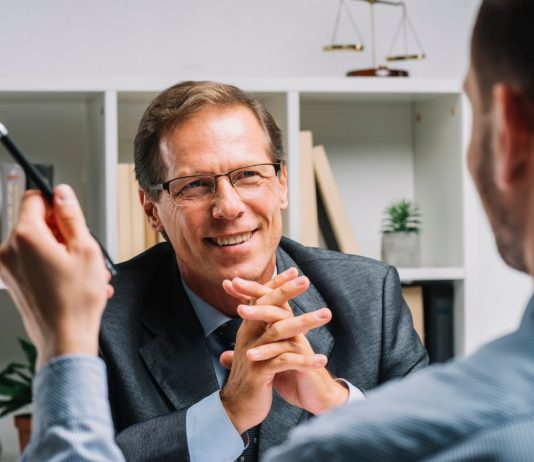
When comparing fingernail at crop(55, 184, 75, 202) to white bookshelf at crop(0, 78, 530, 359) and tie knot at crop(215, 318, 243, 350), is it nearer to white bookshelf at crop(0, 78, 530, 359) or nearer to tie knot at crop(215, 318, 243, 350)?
tie knot at crop(215, 318, 243, 350)

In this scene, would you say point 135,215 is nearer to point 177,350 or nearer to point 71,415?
point 177,350

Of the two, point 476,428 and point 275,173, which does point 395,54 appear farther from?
point 476,428

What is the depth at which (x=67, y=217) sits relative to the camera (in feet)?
2.44

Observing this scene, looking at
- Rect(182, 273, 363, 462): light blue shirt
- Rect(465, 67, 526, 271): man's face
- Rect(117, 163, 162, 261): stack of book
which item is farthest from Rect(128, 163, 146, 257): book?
Rect(465, 67, 526, 271): man's face

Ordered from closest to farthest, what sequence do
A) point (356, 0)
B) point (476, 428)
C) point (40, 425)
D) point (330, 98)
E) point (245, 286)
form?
point (476, 428), point (40, 425), point (245, 286), point (330, 98), point (356, 0)

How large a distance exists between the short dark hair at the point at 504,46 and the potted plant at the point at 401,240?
6.02ft

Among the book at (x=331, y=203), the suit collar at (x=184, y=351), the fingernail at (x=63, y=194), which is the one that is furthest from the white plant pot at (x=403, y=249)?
the fingernail at (x=63, y=194)

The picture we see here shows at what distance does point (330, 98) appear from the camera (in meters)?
2.51

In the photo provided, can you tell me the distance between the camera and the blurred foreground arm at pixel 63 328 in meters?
0.69

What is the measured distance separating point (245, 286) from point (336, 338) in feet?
1.38

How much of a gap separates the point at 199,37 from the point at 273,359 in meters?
1.44

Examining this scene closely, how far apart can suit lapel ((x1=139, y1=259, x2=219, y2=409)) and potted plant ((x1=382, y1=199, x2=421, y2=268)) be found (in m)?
0.84

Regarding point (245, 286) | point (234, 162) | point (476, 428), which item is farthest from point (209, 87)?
point (476, 428)

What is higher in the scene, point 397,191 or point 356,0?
point 356,0
